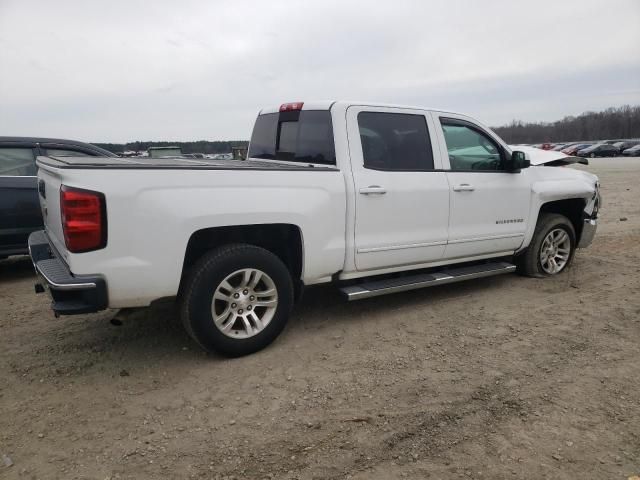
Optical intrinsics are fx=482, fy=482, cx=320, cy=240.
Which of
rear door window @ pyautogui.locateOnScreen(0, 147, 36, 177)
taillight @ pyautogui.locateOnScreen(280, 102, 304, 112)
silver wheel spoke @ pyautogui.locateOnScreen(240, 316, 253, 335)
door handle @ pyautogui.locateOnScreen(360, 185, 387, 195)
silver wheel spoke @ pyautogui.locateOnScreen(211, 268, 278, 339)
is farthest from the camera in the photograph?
rear door window @ pyautogui.locateOnScreen(0, 147, 36, 177)

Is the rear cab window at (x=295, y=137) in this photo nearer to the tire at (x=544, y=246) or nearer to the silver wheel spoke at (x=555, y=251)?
the tire at (x=544, y=246)

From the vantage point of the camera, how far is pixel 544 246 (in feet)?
18.2

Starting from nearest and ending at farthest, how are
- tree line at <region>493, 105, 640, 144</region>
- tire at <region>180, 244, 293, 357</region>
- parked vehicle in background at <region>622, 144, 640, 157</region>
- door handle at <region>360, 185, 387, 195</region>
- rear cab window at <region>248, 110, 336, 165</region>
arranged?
tire at <region>180, 244, 293, 357</region> → door handle at <region>360, 185, 387, 195</region> → rear cab window at <region>248, 110, 336, 165</region> → parked vehicle in background at <region>622, 144, 640, 157</region> → tree line at <region>493, 105, 640, 144</region>

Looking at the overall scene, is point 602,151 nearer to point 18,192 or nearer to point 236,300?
point 18,192

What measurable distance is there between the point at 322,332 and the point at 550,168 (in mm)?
3350

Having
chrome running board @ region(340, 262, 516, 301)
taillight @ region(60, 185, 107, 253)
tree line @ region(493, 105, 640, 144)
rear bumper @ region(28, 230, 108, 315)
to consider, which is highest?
tree line @ region(493, 105, 640, 144)

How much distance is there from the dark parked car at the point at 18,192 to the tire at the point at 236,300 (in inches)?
143

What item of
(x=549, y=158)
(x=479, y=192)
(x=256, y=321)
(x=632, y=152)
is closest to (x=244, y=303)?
(x=256, y=321)

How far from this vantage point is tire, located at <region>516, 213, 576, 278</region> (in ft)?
17.8

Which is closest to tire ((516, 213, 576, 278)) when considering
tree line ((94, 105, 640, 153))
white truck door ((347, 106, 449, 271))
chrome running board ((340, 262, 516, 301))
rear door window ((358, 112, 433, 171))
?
chrome running board ((340, 262, 516, 301))

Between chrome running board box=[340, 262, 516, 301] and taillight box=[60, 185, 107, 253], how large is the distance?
1.95 metres

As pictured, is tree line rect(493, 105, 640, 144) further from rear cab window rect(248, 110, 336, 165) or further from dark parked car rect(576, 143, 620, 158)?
rear cab window rect(248, 110, 336, 165)

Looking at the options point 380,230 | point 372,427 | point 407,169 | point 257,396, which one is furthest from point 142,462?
point 407,169

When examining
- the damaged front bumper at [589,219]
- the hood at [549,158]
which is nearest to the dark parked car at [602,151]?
the damaged front bumper at [589,219]
